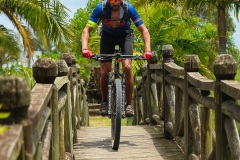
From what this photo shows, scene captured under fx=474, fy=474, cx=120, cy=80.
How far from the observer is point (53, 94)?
11.0 feet

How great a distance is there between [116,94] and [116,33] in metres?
0.82

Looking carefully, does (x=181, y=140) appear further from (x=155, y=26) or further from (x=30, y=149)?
(x=155, y=26)

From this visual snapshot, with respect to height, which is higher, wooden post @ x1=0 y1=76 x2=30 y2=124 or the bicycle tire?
wooden post @ x1=0 y1=76 x2=30 y2=124

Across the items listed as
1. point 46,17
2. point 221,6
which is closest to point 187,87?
point 46,17

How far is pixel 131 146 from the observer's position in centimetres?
579

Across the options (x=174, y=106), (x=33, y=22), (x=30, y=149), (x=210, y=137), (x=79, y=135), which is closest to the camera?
(x=30, y=149)

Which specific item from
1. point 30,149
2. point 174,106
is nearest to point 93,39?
point 174,106

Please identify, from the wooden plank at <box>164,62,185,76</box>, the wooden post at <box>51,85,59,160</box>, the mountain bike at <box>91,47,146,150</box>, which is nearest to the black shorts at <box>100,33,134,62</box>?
the mountain bike at <box>91,47,146,150</box>

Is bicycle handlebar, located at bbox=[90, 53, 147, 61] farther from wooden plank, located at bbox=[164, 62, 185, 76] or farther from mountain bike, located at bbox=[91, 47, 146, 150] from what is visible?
wooden plank, located at bbox=[164, 62, 185, 76]

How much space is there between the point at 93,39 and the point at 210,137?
1217 centimetres

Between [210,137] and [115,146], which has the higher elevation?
[210,137]

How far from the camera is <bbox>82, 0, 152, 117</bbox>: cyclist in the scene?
5414 mm

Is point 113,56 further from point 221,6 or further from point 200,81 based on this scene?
point 221,6

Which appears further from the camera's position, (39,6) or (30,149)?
(39,6)
